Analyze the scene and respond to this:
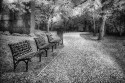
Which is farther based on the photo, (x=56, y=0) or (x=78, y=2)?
(x=78, y=2)

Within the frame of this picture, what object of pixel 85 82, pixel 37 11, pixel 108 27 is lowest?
pixel 85 82

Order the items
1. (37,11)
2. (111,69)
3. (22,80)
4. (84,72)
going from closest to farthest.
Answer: (22,80) → (84,72) → (111,69) → (37,11)

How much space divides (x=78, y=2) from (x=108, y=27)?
12.9 m

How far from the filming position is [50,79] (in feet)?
14.6

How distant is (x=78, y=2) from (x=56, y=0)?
2937 mm

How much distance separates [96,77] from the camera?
4.76 metres

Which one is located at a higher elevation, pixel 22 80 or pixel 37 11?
pixel 37 11

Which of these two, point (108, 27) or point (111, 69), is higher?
point (108, 27)

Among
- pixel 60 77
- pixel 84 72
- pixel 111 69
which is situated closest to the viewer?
pixel 60 77

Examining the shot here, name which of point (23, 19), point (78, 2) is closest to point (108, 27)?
point (78, 2)

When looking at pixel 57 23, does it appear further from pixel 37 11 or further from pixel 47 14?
pixel 47 14

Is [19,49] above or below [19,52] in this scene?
above

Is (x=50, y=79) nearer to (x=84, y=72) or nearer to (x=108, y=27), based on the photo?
(x=84, y=72)

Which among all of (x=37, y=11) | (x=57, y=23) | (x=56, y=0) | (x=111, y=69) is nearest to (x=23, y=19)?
(x=37, y=11)
